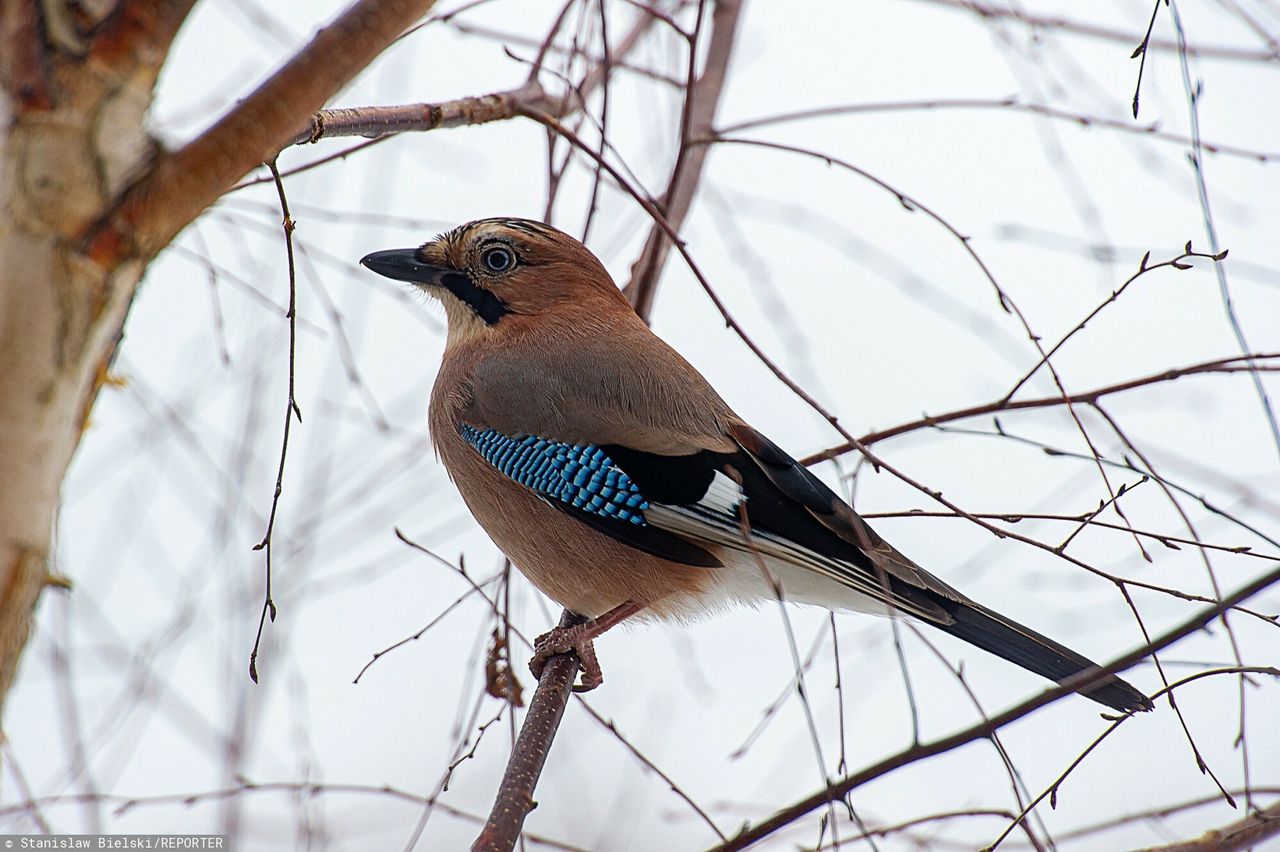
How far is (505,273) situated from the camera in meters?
4.10

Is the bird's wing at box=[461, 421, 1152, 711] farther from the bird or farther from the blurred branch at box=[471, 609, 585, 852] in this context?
the blurred branch at box=[471, 609, 585, 852]

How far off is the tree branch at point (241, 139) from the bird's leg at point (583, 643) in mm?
2225

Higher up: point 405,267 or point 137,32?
point 405,267

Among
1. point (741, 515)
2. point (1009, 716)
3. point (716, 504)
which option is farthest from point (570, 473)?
point (1009, 716)

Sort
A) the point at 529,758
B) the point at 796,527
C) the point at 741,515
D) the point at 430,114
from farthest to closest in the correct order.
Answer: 1. the point at 796,527
2. the point at 741,515
3. the point at 430,114
4. the point at 529,758

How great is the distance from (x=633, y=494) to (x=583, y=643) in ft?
1.49

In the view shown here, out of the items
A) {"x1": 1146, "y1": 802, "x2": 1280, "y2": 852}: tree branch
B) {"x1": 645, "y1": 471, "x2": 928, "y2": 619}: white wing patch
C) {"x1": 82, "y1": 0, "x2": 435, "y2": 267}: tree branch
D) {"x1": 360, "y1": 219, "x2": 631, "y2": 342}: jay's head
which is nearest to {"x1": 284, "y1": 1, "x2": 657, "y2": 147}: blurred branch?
{"x1": 360, "y1": 219, "x2": 631, "y2": 342}: jay's head

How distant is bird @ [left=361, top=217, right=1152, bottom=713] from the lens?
128 inches

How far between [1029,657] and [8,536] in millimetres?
2640

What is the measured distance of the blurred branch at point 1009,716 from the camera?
158cm

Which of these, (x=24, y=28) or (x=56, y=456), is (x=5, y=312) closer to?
(x=56, y=456)

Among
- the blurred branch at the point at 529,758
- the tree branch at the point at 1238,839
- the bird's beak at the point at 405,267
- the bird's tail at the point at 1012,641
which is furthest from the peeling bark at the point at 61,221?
the bird's beak at the point at 405,267

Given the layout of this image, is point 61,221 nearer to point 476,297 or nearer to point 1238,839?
point 1238,839

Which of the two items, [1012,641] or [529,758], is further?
[1012,641]
